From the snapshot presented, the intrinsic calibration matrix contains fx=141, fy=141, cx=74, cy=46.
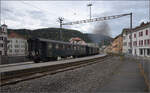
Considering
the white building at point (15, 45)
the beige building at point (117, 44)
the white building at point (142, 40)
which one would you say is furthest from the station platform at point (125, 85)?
the white building at point (15, 45)

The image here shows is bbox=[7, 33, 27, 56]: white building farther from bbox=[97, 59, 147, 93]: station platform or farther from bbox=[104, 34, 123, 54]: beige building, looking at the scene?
bbox=[97, 59, 147, 93]: station platform

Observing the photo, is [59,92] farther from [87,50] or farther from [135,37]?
[135,37]

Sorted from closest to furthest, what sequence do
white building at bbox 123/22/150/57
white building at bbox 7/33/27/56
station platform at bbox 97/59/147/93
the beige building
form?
station platform at bbox 97/59/147/93
white building at bbox 123/22/150/57
white building at bbox 7/33/27/56
the beige building

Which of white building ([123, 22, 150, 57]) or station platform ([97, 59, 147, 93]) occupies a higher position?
white building ([123, 22, 150, 57])

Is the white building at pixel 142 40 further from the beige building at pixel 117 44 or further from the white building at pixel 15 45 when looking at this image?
the white building at pixel 15 45

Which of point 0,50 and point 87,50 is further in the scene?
point 0,50

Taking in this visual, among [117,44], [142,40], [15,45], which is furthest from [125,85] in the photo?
[117,44]

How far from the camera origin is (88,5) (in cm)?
2047

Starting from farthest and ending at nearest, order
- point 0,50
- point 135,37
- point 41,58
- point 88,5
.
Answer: point 0,50 < point 135,37 < point 88,5 < point 41,58

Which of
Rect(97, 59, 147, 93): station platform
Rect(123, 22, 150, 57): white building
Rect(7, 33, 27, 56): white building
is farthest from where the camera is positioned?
Rect(7, 33, 27, 56): white building

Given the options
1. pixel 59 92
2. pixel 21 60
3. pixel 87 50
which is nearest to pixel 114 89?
pixel 59 92

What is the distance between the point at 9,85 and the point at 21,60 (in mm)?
16679

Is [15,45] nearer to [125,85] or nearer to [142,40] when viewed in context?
[142,40]

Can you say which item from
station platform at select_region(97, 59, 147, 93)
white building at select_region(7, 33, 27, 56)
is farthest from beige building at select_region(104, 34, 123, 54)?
station platform at select_region(97, 59, 147, 93)
